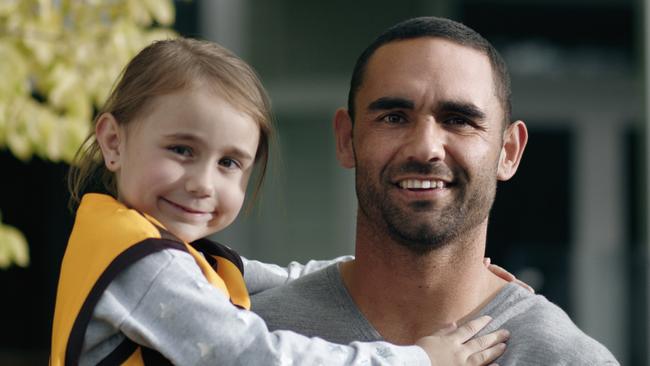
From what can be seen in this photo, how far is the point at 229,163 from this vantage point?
2637 mm

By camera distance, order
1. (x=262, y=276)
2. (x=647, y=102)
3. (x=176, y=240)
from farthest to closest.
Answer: (x=647, y=102) → (x=262, y=276) → (x=176, y=240)

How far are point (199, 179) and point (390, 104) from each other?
406mm

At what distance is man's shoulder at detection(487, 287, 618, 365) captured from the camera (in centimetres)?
241

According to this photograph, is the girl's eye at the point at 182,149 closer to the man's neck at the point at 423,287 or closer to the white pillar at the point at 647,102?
the man's neck at the point at 423,287

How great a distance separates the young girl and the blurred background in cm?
701

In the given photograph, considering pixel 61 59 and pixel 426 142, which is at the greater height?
pixel 426 142

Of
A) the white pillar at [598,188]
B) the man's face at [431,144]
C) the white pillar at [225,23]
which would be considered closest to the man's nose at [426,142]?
the man's face at [431,144]

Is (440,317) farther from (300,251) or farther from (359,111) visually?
(300,251)

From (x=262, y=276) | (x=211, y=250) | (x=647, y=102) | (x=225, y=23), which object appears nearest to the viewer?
(x=211, y=250)

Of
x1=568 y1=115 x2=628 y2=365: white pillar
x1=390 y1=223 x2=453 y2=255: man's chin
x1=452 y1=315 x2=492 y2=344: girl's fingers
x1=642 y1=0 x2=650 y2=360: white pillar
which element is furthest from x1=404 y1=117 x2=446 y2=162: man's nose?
x1=568 y1=115 x2=628 y2=365: white pillar

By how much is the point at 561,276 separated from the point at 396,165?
7.47 m

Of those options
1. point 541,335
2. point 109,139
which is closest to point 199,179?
point 109,139

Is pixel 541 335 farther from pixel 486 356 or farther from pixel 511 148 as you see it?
pixel 511 148

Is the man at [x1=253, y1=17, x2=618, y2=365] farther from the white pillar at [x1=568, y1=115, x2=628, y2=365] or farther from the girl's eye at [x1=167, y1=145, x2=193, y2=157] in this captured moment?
the white pillar at [x1=568, y1=115, x2=628, y2=365]
